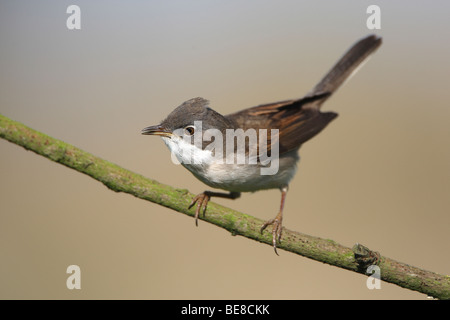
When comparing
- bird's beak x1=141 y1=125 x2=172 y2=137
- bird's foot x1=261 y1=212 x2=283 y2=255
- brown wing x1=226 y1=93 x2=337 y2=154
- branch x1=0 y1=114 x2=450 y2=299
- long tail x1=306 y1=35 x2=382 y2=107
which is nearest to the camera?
branch x1=0 y1=114 x2=450 y2=299

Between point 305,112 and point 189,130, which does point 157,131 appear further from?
point 305,112

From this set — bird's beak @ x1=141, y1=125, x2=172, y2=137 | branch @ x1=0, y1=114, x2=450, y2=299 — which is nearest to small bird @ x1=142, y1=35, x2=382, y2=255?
bird's beak @ x1=141, y1=125, x2=172, y2=137

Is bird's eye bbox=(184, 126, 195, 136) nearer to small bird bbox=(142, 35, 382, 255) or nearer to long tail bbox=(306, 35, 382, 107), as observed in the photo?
small bird bbox=(142, 35, 382, 255)

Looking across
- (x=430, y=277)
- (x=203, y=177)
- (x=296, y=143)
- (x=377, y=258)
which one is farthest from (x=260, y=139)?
(x=430, y=277)

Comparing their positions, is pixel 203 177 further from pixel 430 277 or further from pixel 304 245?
pixel 430 277

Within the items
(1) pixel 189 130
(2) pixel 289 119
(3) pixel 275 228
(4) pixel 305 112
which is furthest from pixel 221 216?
(4) pixel 305 112
